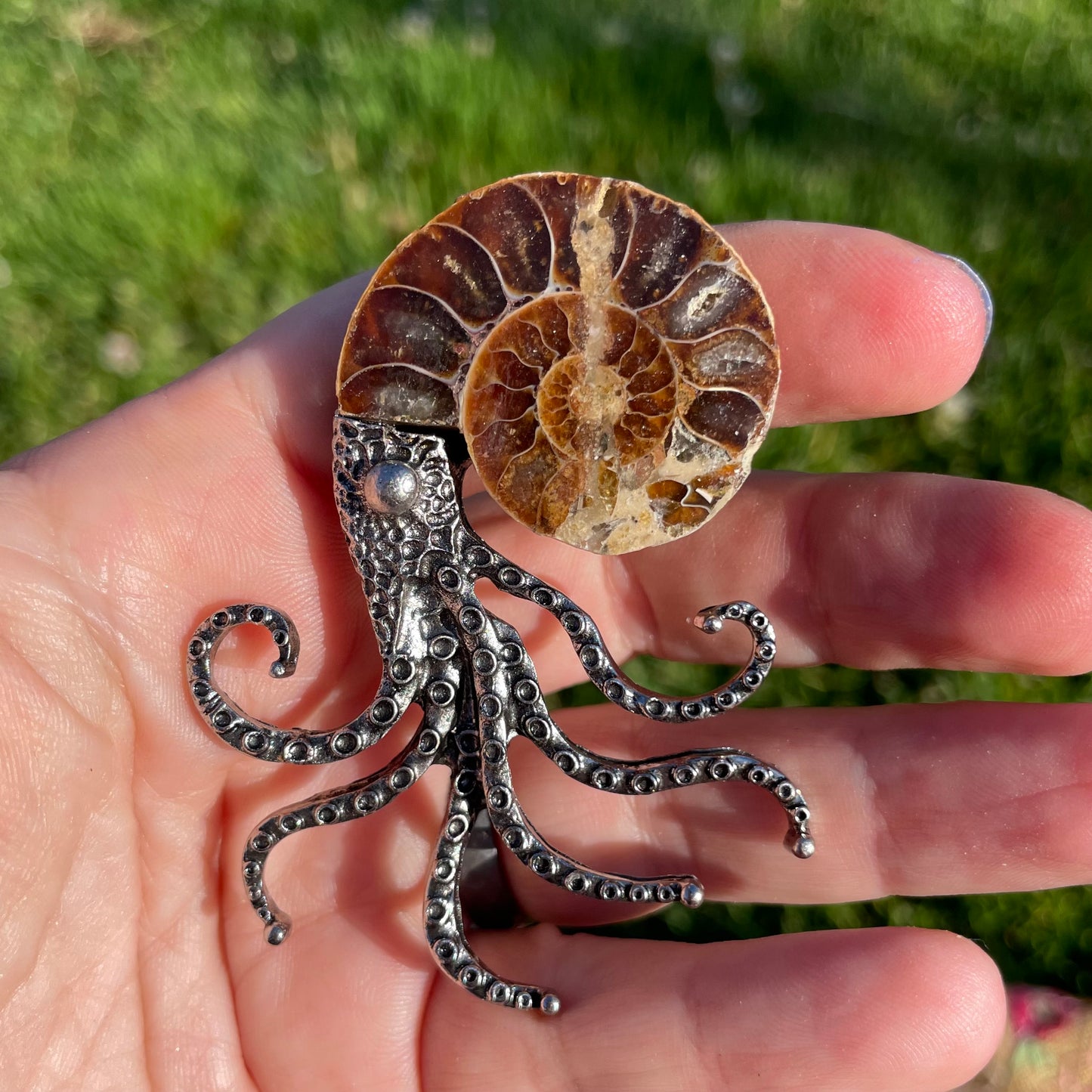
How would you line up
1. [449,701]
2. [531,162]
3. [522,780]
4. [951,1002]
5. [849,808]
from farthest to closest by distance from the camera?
[531,162]
[522,780]
[849,808]
[449,701]
[951,1002]

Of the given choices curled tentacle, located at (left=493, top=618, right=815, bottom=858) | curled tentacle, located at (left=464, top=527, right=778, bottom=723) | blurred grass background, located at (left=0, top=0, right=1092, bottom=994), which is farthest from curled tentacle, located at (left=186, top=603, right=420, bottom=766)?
blurred grass background, located at (left=0, top=0, right=1092, bottom=994)

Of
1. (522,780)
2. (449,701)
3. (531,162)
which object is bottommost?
(522,780)

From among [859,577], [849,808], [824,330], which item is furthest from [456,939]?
[824,330]

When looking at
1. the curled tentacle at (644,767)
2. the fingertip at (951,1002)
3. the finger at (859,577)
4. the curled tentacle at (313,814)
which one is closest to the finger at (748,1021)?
the fingertip at (951,1002)

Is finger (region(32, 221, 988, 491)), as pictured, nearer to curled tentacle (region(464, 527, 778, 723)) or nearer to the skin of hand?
the skin of hand

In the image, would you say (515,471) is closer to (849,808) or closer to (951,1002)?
(849,808)

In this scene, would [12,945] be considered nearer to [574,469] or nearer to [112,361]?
[574,469]

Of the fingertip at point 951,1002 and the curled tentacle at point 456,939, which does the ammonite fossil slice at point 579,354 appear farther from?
the fingertip at point 951,1002
